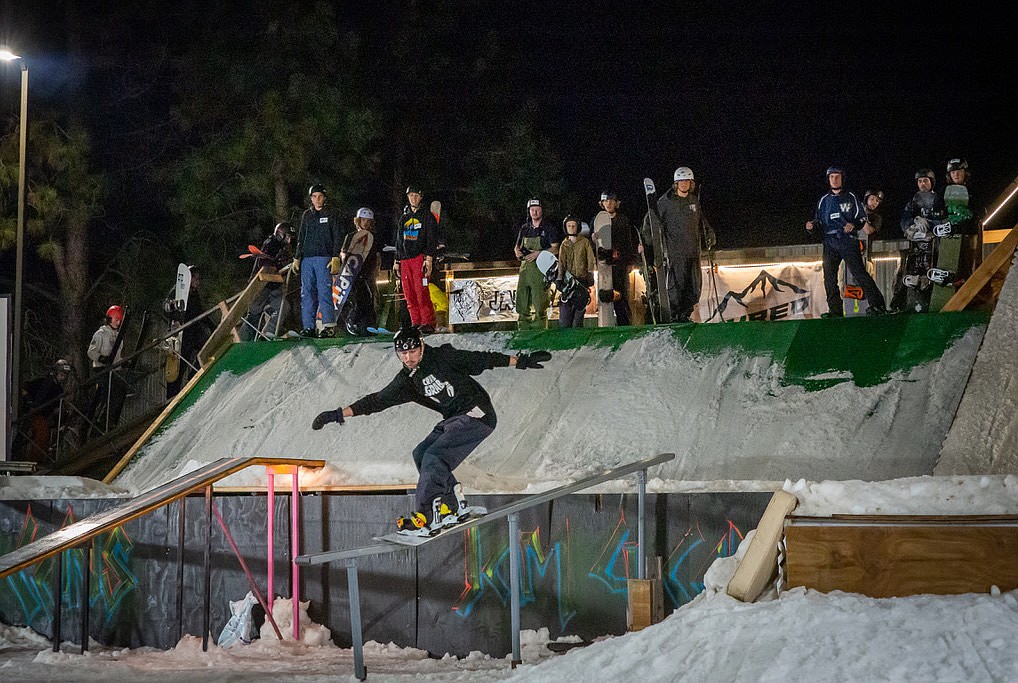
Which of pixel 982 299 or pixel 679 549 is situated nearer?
pixel 679 549

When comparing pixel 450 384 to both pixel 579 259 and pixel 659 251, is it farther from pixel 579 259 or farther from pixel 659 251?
pixel 579 259

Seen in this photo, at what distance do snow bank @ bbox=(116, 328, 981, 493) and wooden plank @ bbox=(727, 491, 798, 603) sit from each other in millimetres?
2654

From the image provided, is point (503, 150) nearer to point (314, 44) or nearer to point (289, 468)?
point (314, 44)

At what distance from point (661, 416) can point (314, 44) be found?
18087 millimetres

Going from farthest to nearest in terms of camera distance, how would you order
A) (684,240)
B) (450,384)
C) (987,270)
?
(684,240), (987,270), (450,384)

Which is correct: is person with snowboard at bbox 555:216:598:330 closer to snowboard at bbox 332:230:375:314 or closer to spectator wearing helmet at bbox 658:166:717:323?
spectator wearing helmet at bbox 658:166:717:323

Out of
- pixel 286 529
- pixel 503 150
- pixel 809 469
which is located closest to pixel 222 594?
pixel 286 529

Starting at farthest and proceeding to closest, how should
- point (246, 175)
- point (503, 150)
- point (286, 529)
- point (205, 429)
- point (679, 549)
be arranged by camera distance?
1. point (503, 150)
2. point (246, 175)
3. point (205, 429)
4. point (286, 529)
5. point (679, 549)

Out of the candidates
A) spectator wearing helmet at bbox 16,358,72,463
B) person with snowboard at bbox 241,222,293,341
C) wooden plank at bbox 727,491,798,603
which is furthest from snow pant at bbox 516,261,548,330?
wooden plank at bbox 727,491,798,603

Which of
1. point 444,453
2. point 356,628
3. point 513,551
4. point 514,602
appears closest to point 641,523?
point 513,551

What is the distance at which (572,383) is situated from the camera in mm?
12625

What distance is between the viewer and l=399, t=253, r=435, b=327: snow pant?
14.1 meters

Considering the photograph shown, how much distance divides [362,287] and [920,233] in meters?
7.57

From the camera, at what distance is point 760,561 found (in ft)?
20.8
